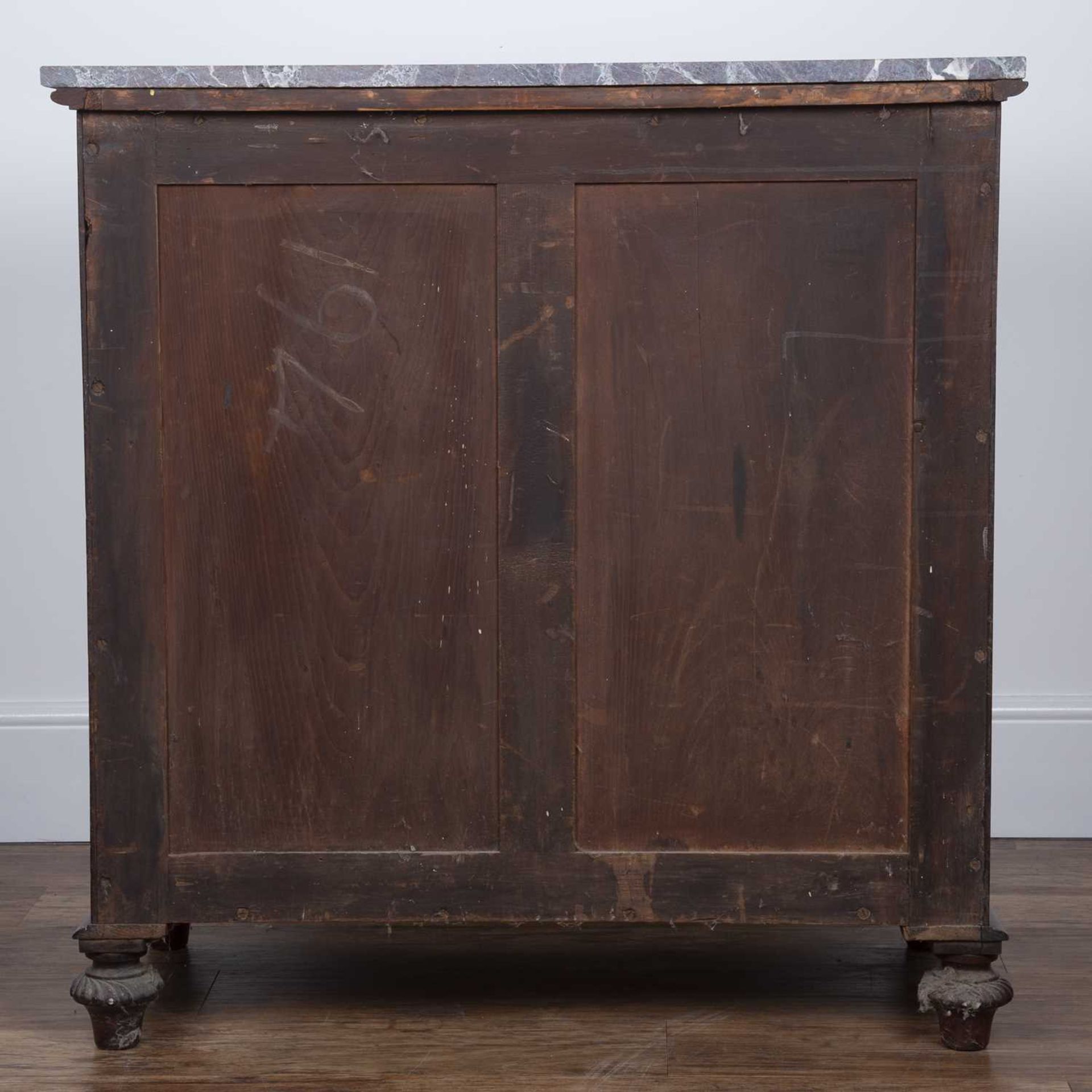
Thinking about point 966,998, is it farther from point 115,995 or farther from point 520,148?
point 520,148

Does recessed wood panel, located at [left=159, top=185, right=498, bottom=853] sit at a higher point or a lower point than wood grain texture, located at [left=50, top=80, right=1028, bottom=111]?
lower

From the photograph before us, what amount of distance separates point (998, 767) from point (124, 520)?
5.61 ft

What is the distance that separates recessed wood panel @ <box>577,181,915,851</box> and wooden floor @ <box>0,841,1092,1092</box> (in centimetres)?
26

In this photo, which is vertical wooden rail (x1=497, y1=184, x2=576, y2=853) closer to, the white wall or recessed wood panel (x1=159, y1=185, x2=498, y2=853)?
recessed wood panel (x1=159, y1=185, x2=498, y2=853)

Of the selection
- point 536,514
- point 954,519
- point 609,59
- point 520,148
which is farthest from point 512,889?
point 609,59

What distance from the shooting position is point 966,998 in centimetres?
170

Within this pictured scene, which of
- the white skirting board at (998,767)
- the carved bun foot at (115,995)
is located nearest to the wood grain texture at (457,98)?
the carved bun foot at (115,995)

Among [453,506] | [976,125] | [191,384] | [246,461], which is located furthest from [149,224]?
[976,125]

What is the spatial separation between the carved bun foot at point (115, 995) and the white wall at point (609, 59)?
92 centimetres

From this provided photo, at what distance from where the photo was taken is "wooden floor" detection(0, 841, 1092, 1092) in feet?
5.41

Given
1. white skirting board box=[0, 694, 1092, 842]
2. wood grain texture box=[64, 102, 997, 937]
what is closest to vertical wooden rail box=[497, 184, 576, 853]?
wood grain texture box=[64, 102, 997, 937]

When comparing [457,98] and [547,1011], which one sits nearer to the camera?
[457,98]

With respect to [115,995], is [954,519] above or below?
above

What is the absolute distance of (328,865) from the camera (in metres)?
1.71
